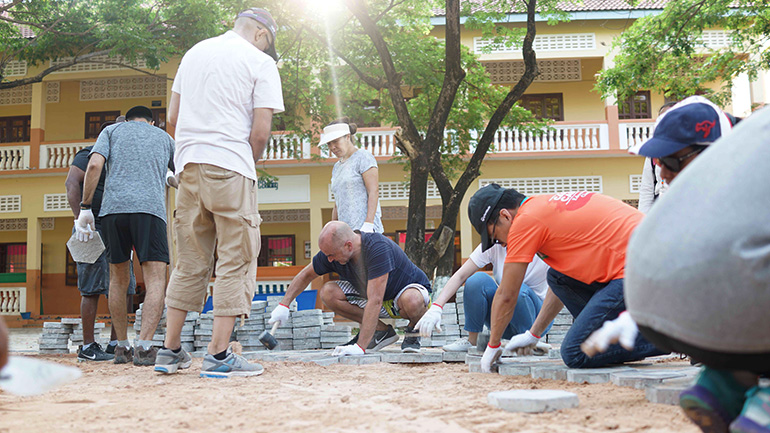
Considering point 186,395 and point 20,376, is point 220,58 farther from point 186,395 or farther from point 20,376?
point 20,376

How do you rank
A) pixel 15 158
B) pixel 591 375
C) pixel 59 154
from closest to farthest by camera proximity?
pixel 591 375
pixel 59 154
pixel 15 158

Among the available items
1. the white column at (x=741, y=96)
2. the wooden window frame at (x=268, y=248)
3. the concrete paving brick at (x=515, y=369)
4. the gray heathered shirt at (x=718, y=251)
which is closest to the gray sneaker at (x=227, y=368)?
the concrete paving brick at (x=515, y=369)

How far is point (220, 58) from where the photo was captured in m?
3.32

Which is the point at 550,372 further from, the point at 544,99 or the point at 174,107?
the point at 544,99

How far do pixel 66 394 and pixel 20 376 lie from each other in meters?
1.50

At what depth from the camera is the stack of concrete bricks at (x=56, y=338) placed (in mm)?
5719

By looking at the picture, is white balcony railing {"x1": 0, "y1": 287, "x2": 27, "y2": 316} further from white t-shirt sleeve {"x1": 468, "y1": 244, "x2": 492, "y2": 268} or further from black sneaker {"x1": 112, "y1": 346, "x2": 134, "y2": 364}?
white t-shirt sleeve {"x1": 468, "y1": 244, "x2": 492, "y2": 268}

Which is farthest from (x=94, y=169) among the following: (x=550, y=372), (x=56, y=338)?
(x=550, y=372)

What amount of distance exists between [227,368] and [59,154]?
15.5 m

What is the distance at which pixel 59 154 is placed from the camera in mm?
16266

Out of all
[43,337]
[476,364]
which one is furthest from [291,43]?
[476,364]

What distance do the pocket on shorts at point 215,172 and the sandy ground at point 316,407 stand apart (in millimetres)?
1057

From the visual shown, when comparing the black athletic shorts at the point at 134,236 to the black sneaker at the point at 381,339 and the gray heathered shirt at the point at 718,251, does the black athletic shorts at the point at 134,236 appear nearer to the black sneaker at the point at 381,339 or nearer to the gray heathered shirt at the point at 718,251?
the black sneaker at the point at 381,339

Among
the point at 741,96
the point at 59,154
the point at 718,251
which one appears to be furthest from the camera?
the point at 741,96
